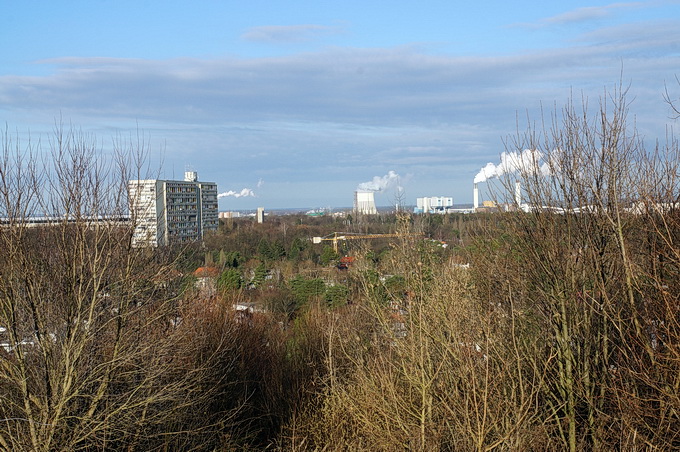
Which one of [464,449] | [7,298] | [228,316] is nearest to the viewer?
[464,449]

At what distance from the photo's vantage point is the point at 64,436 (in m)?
10.1

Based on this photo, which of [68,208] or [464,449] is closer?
[464,449]

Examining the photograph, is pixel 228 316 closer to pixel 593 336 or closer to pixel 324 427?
pixel 324 427

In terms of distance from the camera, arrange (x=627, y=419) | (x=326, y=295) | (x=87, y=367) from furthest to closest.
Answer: (x=326, y=295) → (x=87, y=367) → (x=627, y=419)

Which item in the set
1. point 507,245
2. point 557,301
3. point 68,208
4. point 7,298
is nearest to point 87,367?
point 7,298

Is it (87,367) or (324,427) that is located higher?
(87,367)

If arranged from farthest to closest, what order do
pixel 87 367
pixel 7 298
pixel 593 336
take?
1. pixel 593 336
2. pixel 87 367
3. pixel 7 298

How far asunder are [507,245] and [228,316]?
10.1 metres

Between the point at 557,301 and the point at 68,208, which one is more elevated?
the point at 68,208

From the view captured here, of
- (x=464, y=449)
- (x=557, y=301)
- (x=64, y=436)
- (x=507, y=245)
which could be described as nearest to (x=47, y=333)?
(x=64, y=436)

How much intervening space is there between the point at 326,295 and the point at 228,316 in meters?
11.5

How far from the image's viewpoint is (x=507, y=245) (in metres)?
16.0

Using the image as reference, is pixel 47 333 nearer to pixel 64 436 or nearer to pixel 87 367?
pixel 87 367

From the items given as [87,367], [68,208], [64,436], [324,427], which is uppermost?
[68,208]
